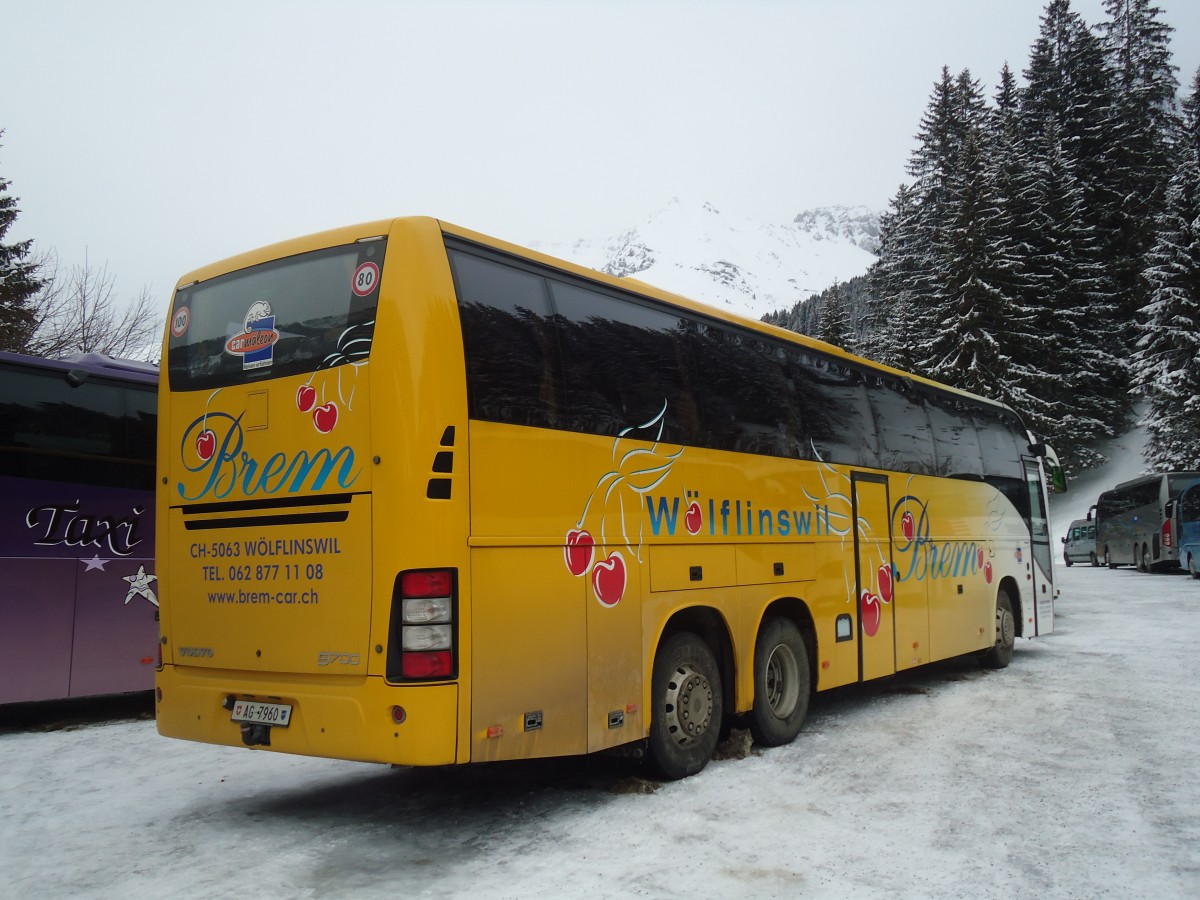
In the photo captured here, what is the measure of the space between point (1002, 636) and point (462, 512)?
959cm

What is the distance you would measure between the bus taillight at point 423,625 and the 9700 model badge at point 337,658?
0.25 meters

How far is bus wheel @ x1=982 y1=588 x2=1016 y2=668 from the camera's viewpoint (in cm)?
1231

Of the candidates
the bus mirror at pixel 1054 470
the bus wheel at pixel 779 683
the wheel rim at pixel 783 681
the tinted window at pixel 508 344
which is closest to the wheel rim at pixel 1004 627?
the bus mirror at pixel 1054 470

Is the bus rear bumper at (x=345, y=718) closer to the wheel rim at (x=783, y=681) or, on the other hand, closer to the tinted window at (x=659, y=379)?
the tinted window at (x=659, y=379)

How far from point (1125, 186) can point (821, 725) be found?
55773 mm

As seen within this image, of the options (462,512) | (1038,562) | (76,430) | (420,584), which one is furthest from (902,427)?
(76,430)

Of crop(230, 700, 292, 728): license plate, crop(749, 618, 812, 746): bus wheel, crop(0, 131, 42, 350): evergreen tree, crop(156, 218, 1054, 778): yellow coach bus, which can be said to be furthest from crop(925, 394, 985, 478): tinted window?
crop(0, 131, 42, 350): evergreen tree

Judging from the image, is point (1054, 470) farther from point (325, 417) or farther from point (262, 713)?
point (262, 713)

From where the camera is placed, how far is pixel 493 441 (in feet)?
17.8

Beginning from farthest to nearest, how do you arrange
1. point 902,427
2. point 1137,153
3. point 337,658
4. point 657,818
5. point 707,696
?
1. point 1137,153
2. point 902,427
3. point 707,696
4. point 657,818
5. point 337,658

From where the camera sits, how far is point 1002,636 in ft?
41.1

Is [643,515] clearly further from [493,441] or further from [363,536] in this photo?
[363,536]

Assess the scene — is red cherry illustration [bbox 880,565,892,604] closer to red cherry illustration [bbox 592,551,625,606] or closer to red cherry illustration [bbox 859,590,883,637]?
red cherry illustration [bbox 859,590,883,637]

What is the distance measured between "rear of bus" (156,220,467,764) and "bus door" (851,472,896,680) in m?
5.20
